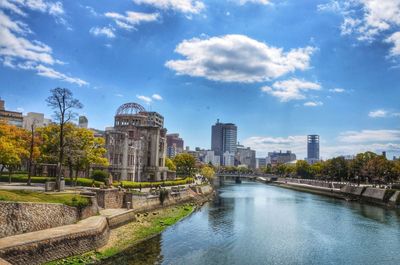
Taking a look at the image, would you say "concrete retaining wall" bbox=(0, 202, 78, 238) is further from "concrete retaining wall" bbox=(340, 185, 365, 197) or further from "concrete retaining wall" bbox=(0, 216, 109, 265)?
"concrete retaining wall" bbox=(340, 185, 365, 197)

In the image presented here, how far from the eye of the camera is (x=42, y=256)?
30.5 m

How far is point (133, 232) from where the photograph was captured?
48.2m

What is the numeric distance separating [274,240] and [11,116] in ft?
403

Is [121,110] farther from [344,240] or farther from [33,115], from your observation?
[344,240]

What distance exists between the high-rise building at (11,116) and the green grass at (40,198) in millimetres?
97074

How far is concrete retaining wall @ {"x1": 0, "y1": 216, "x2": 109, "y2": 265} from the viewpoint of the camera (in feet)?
92.2

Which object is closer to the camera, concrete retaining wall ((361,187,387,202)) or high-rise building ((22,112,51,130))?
concrete retaining wall ((361,187,387,202))

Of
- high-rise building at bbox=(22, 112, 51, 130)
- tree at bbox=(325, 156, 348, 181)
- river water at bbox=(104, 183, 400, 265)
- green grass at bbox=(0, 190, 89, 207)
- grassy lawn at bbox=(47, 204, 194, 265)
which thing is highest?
high-rise building at bbox=(22, 112, 51, 130)

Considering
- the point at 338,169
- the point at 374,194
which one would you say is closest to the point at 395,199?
the point at 374,194

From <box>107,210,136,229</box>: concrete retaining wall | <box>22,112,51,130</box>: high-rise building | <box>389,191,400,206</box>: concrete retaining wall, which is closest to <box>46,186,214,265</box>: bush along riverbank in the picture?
<box>107,210,136,229</box>: concrete retaining wall

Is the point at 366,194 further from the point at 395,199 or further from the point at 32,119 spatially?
the point at 32,119

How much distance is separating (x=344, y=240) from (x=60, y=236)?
39.4 metres

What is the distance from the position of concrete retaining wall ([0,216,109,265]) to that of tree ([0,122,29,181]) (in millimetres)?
27489

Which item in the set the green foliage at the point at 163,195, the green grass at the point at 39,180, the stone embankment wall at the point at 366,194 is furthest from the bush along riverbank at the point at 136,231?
the stone embankment wall at the point at 366,194
